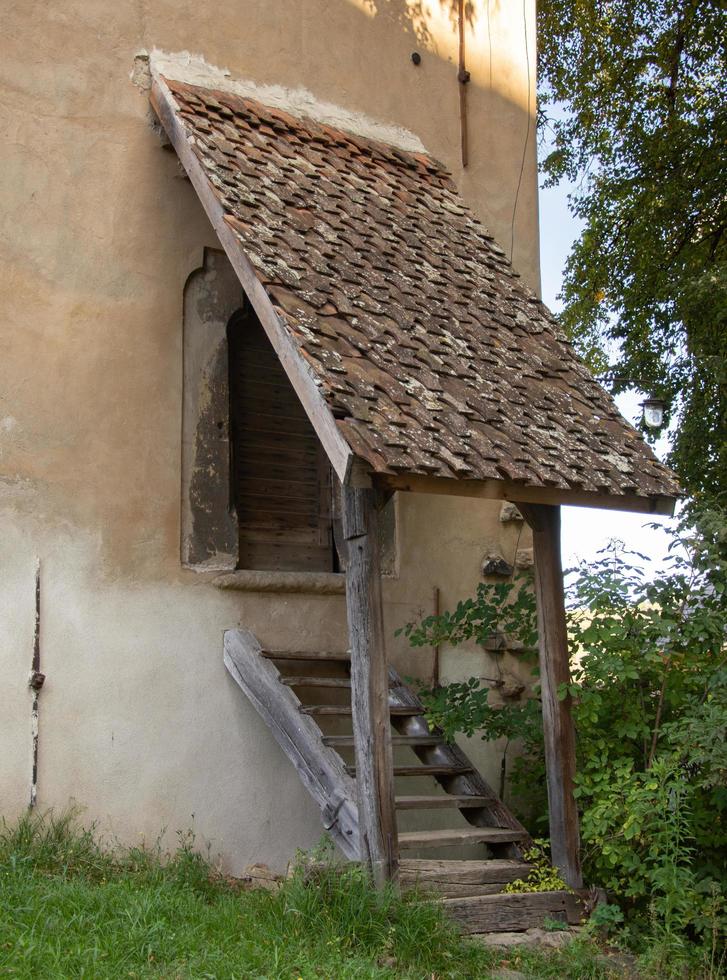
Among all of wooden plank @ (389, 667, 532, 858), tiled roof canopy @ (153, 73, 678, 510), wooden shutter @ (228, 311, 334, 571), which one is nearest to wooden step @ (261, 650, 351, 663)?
wooden plank @ (389, 667, 532, 858)

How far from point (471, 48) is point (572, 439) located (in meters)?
4.20

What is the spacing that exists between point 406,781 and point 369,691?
7.13 feet

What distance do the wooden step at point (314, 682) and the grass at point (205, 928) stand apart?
1159 mm

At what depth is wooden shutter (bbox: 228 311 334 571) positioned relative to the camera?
23.9 ft

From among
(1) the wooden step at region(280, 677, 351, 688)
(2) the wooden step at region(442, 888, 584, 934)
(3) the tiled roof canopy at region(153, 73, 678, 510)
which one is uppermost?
(3) the tiled roof canopy at region(153, 73, 678, 510)

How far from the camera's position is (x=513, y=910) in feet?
19.2

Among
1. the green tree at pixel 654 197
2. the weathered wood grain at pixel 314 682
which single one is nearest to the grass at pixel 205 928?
the weathered wood grain at pixel 314 682

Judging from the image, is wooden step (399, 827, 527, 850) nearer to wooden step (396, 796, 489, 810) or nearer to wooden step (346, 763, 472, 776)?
wooden step (396, 796, 489, 810)

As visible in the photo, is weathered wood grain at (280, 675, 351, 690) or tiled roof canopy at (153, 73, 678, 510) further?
weathered wood grain at (280, 675, 351, 690)

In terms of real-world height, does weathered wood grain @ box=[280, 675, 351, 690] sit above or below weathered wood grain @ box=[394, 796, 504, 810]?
above

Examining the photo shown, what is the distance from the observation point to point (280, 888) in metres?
5.54

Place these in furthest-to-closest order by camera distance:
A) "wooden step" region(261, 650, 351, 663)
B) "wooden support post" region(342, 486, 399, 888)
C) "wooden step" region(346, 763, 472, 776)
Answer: "wooden step" region(261, 650, 351, 663), "wooden step" region(346, 763, 472, 776), "wooden support post" region(342, 486, 399, 888)

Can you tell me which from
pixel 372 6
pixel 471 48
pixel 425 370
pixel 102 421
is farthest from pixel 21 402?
pixel 471 48

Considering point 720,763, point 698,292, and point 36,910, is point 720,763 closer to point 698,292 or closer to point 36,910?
point 36,910
